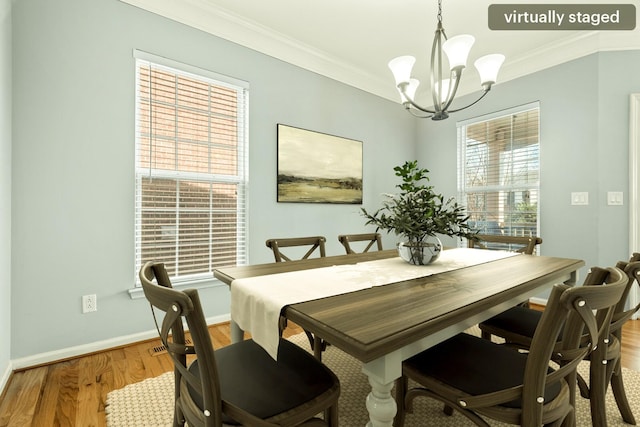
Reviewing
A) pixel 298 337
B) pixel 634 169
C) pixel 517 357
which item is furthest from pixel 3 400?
pixel 634 169

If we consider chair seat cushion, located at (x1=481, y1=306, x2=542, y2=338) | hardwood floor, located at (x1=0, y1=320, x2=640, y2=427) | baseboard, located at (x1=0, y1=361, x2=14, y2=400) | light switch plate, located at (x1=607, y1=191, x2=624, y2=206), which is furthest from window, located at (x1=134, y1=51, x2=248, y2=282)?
light switch plate, located at (x1=607, y1=191, x2=624, y2=206)

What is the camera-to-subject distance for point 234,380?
1008 mm

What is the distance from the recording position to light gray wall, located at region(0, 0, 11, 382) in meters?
1.69

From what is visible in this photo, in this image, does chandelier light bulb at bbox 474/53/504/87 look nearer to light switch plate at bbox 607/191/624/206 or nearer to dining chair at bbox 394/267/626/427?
dining chair at bbox 394/267/626/427

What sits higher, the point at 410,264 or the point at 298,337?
the point at 410,264

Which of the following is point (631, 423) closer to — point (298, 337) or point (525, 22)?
point (298, 337)

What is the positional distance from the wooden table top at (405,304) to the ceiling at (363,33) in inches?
86.5

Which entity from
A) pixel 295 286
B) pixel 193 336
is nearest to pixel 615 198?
pixel 295 286

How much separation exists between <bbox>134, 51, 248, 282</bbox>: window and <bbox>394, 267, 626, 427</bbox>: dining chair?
200cm

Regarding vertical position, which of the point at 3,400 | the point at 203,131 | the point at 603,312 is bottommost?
the point at 3,400

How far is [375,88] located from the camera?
3.83 metres

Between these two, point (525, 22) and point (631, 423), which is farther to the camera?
point (525, 22)

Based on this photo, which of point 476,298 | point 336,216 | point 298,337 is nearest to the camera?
point 476,298

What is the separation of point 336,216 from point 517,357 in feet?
8.02
